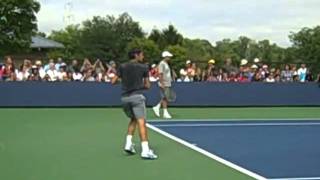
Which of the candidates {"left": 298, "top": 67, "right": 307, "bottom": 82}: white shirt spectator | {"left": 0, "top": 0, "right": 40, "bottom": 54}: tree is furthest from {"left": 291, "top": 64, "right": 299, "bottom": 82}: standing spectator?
{"left": 0, "top": 0, "right": 40, "bottom": 54}: tree

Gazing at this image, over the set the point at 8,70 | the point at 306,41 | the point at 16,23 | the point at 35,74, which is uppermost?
the point at 16,23

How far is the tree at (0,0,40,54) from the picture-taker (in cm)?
5791

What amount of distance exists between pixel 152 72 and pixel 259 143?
11.8 meters

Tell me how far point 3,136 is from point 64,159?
10.8 feet

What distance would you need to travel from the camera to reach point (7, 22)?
196 ft

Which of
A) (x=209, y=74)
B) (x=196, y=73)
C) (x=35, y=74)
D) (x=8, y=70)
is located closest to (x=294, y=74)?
(x=209, y=74)

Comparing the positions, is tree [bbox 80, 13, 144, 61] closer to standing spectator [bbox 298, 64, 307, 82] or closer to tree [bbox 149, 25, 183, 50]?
tree [bbox 149, 25, 183, 50]

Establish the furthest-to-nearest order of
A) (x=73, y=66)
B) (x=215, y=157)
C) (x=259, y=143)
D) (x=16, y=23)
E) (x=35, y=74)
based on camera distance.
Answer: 1. (x=16, y=23)
2. (x=73, y=66)
3. (x=35, y=74)
4. (x=259, y=143)
5. (x=215, y=157)

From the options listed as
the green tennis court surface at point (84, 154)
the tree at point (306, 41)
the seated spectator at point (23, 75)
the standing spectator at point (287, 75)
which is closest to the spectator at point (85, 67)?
the seated spectator at point (23, 75)

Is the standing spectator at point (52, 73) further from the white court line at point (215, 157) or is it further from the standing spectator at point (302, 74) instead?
the standing spectator at point (302, 74)

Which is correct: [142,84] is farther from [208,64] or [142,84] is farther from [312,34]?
[312,34]

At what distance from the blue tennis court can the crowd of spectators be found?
546 cm

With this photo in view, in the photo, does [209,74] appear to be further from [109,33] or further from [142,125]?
[109,33]

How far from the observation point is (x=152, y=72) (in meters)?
24.2
